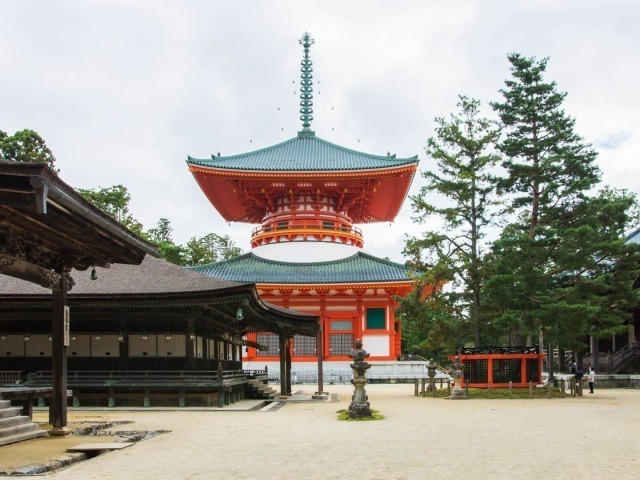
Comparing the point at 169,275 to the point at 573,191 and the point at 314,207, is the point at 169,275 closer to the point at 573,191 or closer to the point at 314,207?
the point at 573,191

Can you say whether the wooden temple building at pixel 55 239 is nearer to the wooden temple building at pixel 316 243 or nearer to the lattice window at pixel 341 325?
the wooden temple building at pixel 316 243

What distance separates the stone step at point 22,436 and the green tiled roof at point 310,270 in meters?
28.0

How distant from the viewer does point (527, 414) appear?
19.6m

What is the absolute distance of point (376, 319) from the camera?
1715 inches

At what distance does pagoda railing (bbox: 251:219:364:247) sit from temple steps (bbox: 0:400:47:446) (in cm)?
3175

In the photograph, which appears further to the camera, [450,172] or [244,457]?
[450,172]

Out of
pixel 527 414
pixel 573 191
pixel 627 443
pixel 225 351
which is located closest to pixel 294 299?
pixel 225 351

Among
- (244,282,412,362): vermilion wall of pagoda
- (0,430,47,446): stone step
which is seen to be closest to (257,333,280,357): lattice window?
(244,282,412,362): vermilion wall of pagoda

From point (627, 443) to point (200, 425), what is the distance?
9.10 meters

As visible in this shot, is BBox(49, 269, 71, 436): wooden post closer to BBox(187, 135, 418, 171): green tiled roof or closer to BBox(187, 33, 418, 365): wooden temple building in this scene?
BBox(187, 33, 418, 365): wooden temple building

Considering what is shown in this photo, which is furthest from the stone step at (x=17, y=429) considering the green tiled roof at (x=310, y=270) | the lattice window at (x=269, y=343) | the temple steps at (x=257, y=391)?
the lattice window at (x=269, y=343)

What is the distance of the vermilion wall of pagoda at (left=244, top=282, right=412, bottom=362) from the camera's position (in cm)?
4316

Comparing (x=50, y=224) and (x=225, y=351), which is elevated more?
(x=50, y=224)

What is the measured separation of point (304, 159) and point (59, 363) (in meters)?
33.5
